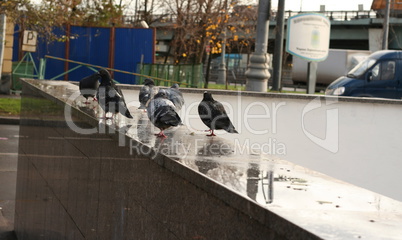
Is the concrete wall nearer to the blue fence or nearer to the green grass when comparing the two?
the green grass

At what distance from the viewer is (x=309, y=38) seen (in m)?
29.8

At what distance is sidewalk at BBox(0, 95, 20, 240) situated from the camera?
970 cm

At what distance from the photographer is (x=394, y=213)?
2486 mm

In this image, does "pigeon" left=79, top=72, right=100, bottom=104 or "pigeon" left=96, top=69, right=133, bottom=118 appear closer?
"pigeon" left=96, top=69, right=133, bottom=118

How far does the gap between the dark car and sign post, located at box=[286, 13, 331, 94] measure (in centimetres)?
161

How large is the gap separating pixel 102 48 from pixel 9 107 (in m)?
11.9

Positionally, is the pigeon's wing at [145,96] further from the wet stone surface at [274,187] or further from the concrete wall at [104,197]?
the wet stone surface at [274,187]

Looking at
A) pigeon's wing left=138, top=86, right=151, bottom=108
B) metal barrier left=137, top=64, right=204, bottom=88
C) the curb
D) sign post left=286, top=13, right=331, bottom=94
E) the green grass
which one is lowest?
the curb

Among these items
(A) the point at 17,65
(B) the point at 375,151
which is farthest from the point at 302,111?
(A) the point at 17,65

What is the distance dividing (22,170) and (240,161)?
5.93 metres

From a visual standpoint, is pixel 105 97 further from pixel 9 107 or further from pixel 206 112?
pixel 9 107

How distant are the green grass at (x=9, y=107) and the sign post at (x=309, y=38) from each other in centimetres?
1007

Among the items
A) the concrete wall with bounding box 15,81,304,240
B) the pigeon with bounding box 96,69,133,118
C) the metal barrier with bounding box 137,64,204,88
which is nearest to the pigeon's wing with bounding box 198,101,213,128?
the pigeon with bounding box 96,69,133,118

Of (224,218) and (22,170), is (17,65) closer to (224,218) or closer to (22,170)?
(22,170)
